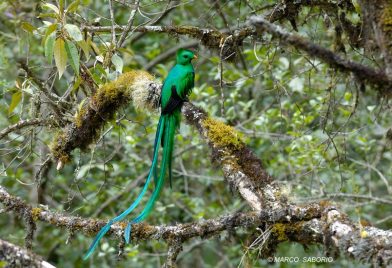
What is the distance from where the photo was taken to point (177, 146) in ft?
15.1

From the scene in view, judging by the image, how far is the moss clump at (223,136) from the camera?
2.29 metres

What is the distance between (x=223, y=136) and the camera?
2312 millimetres

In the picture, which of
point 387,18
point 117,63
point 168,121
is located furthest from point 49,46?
point 387,18

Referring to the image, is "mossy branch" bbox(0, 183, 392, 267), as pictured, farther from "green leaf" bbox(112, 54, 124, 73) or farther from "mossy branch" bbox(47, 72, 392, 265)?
"green leaf" bbox(112, 54, 124, 73)

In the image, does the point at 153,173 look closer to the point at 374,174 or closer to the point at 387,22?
the point at 387,22

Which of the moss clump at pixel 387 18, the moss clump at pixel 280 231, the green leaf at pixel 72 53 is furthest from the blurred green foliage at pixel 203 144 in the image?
the moss clump at pixel 387 18

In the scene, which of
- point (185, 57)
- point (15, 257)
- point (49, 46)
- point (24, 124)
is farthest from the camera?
point (185, 57)

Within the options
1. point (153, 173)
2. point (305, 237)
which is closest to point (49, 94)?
point (153, 173)

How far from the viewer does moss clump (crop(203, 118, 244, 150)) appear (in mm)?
2293

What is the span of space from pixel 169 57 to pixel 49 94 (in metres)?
2.13

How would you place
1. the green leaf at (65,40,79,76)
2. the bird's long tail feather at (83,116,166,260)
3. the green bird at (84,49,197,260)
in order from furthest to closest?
the green bird at (84,49,197,260)
the green leaf at (65,40,79,76)
the bird's long tail feather at (83,116,166,260)

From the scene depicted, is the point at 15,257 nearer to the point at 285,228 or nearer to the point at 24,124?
the point at 285,228

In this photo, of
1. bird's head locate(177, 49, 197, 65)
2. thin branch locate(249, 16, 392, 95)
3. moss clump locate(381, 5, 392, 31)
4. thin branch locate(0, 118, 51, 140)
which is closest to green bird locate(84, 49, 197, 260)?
bird's head locate(177, 49, 197, 65)

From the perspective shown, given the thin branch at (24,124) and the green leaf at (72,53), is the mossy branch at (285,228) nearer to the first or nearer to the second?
the thin branch at (24,124)
